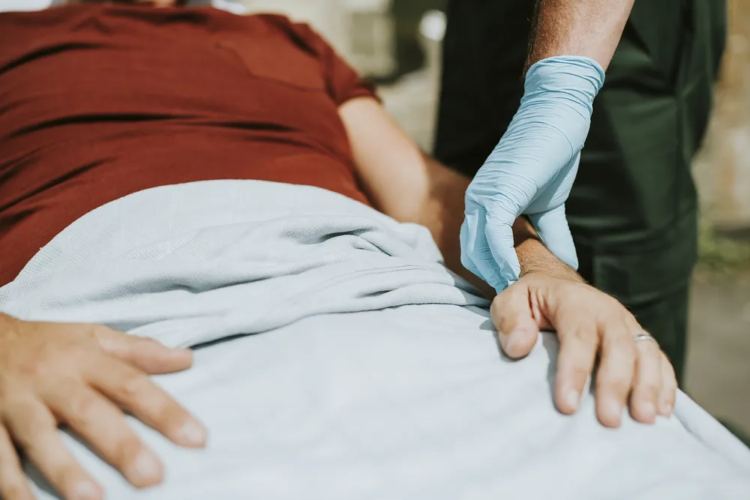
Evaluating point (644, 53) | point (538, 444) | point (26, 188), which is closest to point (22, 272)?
point (26, 188)

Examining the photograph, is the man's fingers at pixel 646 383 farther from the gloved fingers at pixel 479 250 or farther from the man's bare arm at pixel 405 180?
the man's bare arm at pixel 405 180

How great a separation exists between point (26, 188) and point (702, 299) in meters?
2.41

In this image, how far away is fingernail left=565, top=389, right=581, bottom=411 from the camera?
26.0 inches

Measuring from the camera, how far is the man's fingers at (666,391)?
2.26ft

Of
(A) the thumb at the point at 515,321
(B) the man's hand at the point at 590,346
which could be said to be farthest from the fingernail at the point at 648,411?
(A) the thumb at the point at 515,321

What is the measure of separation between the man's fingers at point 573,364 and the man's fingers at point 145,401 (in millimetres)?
365

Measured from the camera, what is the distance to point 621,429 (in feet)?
2.16

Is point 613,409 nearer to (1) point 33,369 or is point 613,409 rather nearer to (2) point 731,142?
(1) point 33,369

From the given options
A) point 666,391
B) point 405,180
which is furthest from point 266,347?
point 405,180

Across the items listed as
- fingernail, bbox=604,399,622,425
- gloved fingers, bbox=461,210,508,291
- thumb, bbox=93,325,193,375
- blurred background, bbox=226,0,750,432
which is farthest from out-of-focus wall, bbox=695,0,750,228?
thumb, bbox=93,325,193,375

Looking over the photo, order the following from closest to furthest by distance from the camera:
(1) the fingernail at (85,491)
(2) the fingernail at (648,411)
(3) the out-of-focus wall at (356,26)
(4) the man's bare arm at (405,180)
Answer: (1) the fingernail at (85,491) < (2) the fingernail at (648,411) < (4) the man's bare arm at (405,180) < (3) the out-of-focus wall at (356,26)

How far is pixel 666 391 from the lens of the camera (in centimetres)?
70

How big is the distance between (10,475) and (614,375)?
0.61 meters

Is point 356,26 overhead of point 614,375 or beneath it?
overhead
